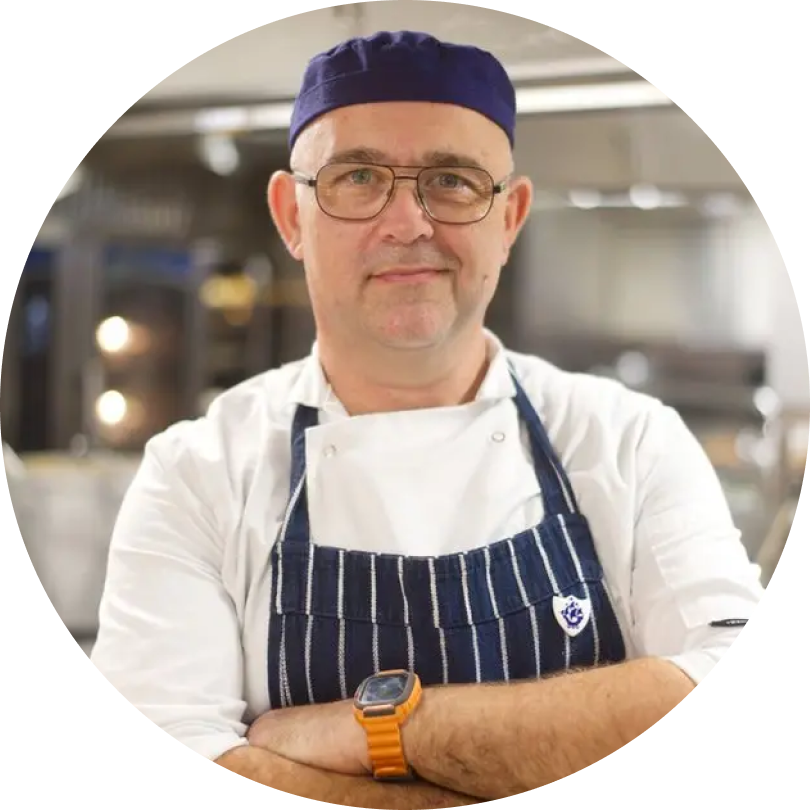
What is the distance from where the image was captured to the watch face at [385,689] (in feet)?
2.76

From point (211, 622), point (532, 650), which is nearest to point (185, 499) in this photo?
point (211, 622)

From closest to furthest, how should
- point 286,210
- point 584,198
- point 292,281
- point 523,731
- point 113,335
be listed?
point 523,731 → point 286,210 → point 292,281 → point 584,198 → point 113,335

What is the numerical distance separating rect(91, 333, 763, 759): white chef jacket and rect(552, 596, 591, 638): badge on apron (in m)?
0.05

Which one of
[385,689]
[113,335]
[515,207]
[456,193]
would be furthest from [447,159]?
[113,335]

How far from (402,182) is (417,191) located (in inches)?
0.7

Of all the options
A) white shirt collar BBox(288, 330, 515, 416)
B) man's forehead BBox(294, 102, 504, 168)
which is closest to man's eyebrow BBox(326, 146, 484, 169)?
man's forehead BBox(294, 102, 504, 168)

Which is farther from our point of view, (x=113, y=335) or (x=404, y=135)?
(x=113, y=335)

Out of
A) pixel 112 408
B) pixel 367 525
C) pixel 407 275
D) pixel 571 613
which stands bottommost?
pixel 571 613

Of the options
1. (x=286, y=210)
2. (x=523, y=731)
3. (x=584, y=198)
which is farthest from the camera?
(x=584, y=198)

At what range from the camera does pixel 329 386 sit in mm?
1017

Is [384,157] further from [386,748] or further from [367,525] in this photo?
[386,748]

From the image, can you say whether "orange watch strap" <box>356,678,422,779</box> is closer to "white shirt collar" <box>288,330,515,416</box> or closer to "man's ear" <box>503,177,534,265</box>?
"white shirt collar" <box>288,330,515,416</box>

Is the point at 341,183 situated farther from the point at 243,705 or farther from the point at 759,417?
the point at 759,417

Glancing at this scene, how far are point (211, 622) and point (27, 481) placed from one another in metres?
0.73
